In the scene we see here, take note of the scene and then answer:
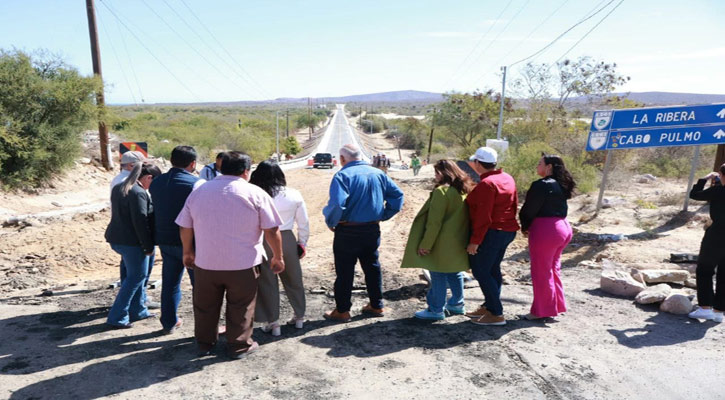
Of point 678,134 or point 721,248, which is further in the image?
point 678,134

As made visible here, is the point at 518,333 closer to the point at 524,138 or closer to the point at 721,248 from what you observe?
the point at 721,248

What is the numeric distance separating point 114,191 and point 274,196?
157cm

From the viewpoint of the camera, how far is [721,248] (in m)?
4.76

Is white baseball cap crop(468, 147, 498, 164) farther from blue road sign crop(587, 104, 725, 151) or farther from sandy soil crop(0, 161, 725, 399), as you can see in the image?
blue road sign crop(587, 104, 725, 151)

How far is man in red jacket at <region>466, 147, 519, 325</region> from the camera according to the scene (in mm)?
4473

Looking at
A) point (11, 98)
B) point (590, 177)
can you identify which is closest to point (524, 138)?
point (590, 177)

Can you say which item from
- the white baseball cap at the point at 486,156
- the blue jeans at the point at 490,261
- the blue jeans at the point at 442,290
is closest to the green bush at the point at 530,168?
the blue jeans at the point at 442,290

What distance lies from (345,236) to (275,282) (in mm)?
785

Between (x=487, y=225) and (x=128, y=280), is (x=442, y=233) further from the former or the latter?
(x=128, y=280)

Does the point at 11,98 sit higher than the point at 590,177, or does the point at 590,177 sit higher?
the point at 11,98

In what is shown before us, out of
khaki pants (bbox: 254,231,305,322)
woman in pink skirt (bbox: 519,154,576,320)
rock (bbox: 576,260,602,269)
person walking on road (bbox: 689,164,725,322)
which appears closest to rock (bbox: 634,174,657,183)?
rock (bbox: 576,260,602,269)

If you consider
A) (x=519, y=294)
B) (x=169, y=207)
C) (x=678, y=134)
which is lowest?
(x=519, y=294)

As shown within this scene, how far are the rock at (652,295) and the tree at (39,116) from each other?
1736 cm

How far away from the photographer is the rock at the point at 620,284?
5816 millimetres
